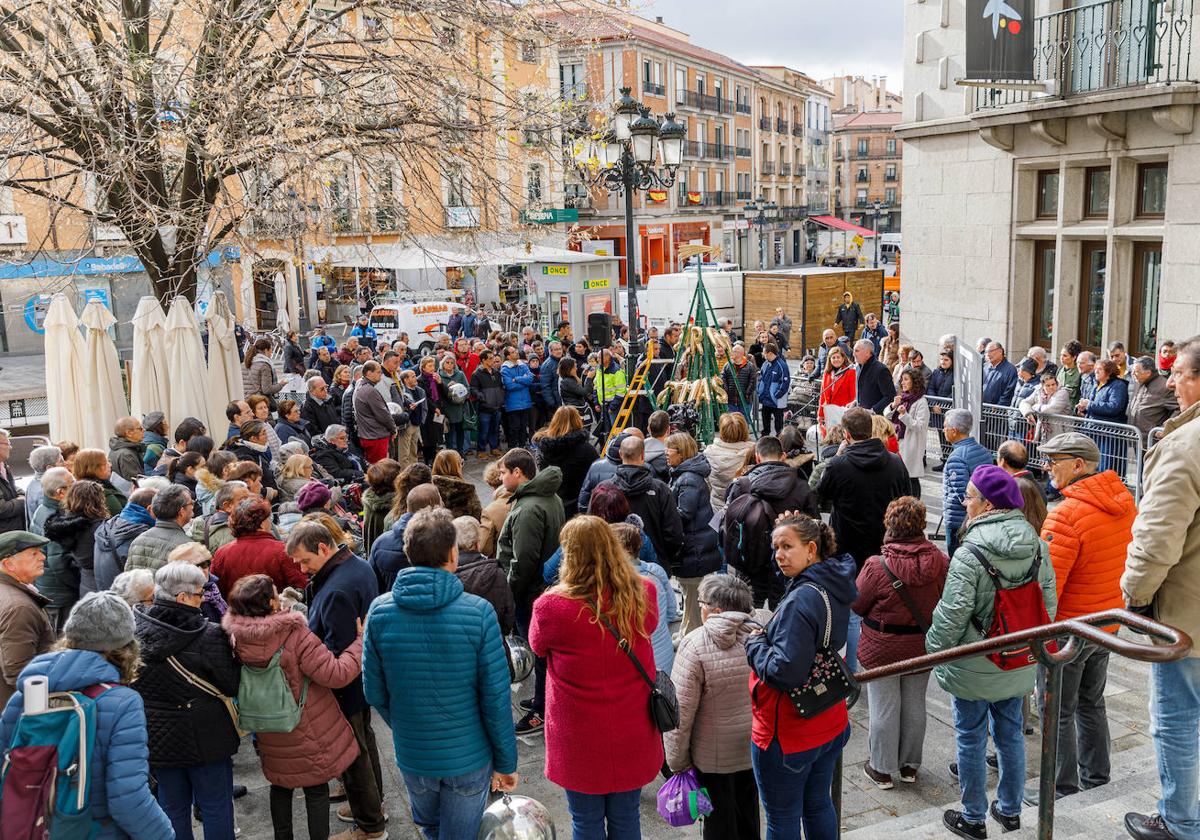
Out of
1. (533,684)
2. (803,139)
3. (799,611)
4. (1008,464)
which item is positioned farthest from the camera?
(803,139)

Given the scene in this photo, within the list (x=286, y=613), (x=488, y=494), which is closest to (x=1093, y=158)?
(x=488, y=494)

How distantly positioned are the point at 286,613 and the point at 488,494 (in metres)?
8.26

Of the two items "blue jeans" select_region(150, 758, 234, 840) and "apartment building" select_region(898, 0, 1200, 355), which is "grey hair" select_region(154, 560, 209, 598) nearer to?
"blue jeans" select_region(150, 758, 234, 840)

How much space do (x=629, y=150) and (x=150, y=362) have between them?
5.77 metres

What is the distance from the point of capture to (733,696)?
4328 millimetres

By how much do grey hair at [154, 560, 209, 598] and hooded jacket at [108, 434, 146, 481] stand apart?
14.8ft

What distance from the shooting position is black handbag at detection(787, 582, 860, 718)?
3994 mm

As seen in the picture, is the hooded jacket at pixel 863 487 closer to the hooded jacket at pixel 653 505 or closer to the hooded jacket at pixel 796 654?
the hooded jacket at pixel 653 505

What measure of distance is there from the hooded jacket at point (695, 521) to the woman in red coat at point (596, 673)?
2.74 meters

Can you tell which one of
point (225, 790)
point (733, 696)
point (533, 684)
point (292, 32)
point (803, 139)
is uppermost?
point (803, 139)

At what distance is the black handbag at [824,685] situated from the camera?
399cm

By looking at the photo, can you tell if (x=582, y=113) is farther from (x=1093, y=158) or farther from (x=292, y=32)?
(x=1093, y=158)

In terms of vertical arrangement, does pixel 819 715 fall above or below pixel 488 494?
above

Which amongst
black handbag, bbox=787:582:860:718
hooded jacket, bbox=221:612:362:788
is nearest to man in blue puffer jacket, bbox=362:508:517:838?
hooded jacket, bbox=221:612:362:788
